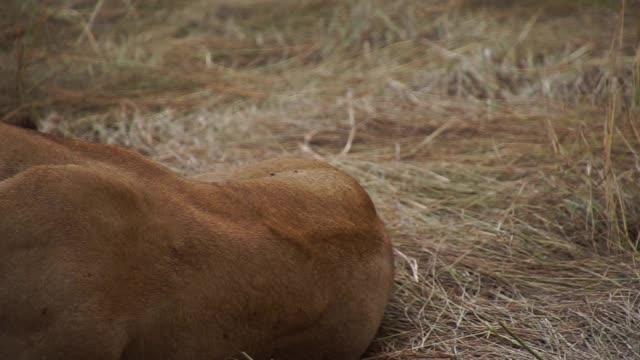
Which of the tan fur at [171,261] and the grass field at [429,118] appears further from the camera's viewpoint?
the grass field at [429,118]

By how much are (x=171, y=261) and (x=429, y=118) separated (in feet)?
10.0

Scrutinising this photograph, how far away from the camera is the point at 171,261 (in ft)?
7.55

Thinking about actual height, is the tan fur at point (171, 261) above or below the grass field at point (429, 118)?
above

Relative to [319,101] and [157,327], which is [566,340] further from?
[319,101]

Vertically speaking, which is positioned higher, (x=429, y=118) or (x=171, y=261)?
(x=171, y=261)

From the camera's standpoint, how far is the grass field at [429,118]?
131 inches

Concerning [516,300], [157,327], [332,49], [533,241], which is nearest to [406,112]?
[332,49]

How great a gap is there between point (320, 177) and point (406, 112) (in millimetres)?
2369

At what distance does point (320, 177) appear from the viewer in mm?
2979

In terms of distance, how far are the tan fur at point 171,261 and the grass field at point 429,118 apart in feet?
1.31

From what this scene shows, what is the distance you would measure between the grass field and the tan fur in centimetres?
40

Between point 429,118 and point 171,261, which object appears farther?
point 429,118

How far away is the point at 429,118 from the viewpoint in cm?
520

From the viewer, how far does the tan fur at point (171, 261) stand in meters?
2.10
